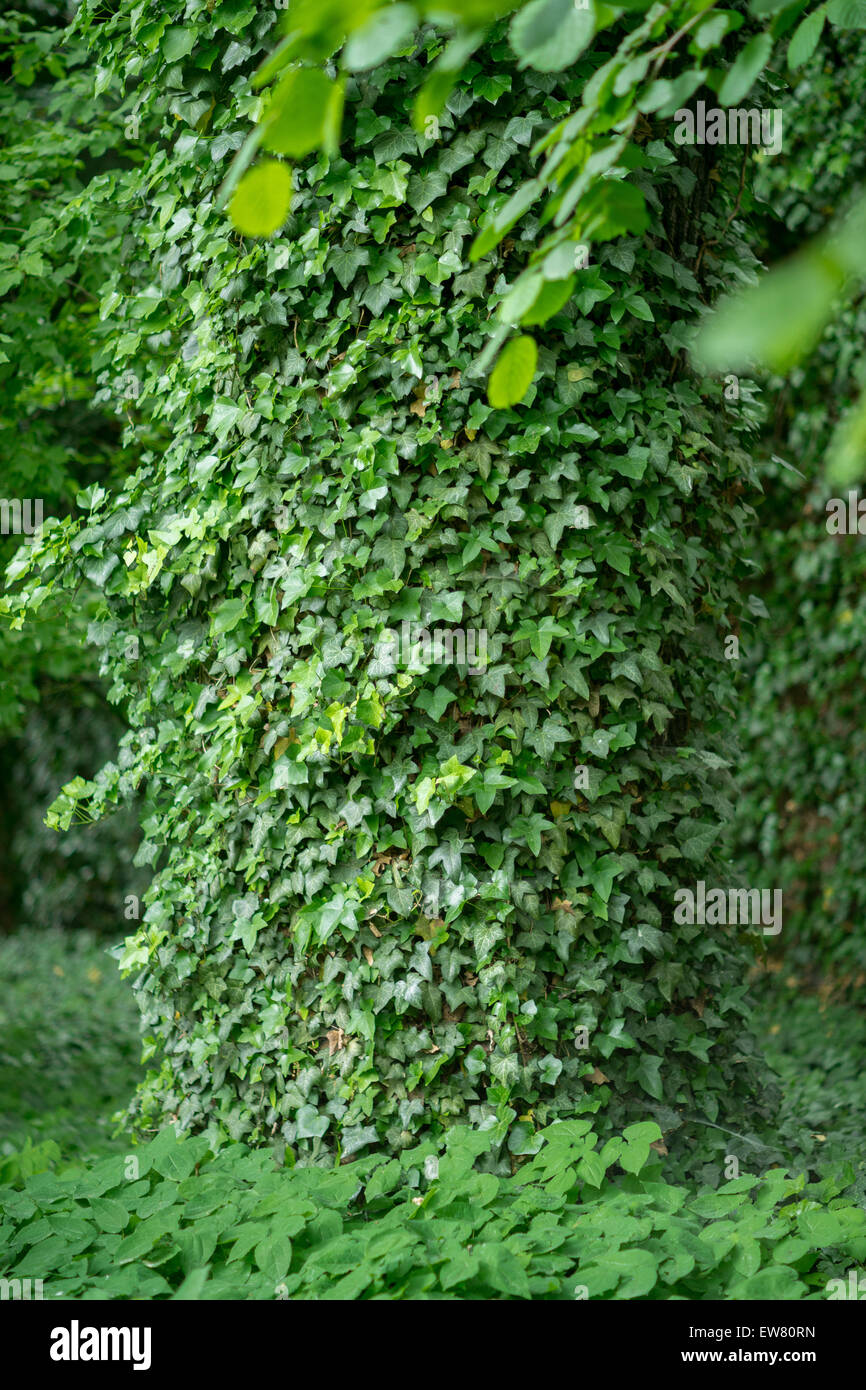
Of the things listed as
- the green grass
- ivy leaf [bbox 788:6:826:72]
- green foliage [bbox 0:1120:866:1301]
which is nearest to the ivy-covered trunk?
green foliage [bbox 0:1120:866:1301]

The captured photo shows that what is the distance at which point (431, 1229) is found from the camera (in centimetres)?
249

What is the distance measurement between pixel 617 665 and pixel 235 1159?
170 centimetres

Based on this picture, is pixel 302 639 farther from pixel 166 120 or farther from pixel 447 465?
pixel 166 120

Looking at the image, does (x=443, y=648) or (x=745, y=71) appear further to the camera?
(x=443, y=648)

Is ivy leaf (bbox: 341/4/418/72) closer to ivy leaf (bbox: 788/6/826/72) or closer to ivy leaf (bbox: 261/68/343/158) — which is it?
ivy leaf (bbox: 261/68/343/158)

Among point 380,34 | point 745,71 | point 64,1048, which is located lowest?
point 64,1048

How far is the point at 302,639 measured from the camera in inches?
125

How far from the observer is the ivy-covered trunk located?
9.90 ft

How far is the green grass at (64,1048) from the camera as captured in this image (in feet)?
18.1

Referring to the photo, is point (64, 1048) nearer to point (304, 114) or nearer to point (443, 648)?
point (443, 648)

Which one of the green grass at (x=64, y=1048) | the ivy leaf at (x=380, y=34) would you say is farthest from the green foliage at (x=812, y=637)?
the ivy leaf at (x=380, y=34)

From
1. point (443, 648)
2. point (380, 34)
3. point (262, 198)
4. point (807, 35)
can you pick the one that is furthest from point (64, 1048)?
point (380, 34)

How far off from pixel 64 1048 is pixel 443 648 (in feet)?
16.8

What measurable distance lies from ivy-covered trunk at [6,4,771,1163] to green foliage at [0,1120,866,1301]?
0.22 m
